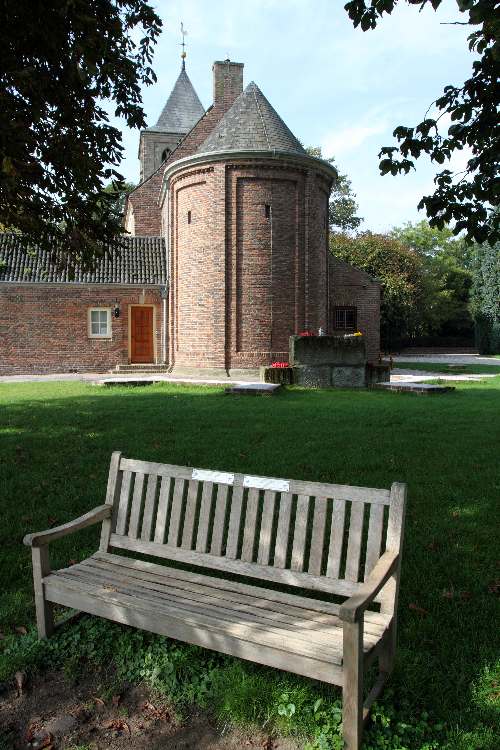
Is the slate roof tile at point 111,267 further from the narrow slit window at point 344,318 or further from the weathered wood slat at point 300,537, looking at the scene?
the weathered wood slat at point 300,537

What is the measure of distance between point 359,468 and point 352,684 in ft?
14.7

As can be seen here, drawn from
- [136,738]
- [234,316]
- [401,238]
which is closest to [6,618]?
[136,738]

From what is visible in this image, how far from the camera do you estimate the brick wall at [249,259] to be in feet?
67.3

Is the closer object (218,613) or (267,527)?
(218,613)

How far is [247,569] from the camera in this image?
3303 mm

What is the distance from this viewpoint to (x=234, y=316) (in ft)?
67.7

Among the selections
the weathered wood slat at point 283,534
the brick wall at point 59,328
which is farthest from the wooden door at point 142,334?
the weathered wood slat at point 283,534

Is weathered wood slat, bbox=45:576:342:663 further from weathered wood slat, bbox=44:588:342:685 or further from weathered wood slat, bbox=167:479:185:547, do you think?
weathered wood slat, bbox=167:479:185:547

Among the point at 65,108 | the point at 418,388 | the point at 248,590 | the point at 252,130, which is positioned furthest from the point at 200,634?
the point at 252,130

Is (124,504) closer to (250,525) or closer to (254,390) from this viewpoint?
(250,525)

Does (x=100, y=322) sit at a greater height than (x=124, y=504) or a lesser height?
greater

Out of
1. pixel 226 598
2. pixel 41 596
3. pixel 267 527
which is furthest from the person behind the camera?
pixel 41 596

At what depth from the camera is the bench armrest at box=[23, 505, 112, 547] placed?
133 inches

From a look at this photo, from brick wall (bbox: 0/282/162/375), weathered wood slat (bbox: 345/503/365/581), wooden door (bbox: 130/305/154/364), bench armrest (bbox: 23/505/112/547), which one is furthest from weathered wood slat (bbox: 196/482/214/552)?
wooden door (bbox: 130/305/154/364)
